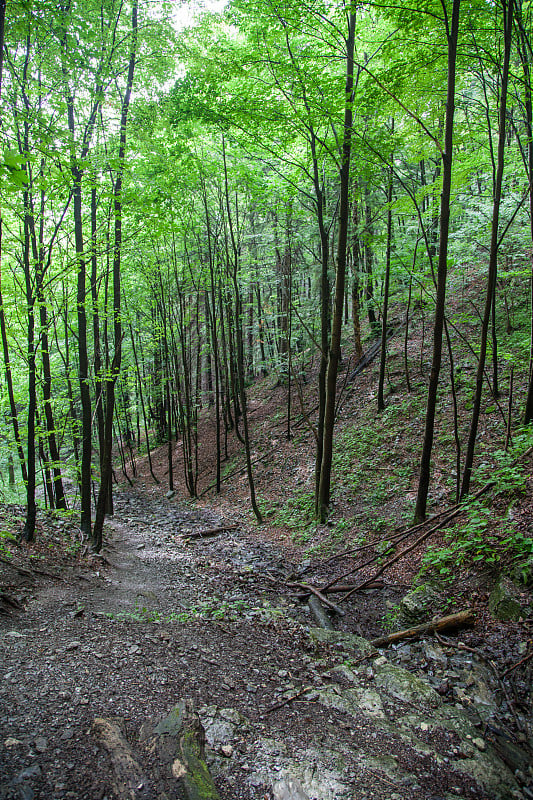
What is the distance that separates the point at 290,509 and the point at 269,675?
6325mm

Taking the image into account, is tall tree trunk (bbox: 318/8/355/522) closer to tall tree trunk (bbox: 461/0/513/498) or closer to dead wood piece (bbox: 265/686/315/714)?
tall tree trunk (bbox: 461/0/513/498)

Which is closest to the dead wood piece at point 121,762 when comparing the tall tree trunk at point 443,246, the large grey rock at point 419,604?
the large grey rock at point 419,604

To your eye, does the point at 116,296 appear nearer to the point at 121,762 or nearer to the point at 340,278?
the point at 340,278

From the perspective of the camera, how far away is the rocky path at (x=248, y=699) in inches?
104

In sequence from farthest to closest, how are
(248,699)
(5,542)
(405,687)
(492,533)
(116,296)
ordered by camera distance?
(116,296)
(5,542)
(492,533)
(405,687)
(248,699)

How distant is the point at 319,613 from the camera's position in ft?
18.3

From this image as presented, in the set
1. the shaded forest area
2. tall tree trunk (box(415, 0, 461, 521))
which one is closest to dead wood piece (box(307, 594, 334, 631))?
the shaded forest area

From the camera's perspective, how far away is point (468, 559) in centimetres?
508

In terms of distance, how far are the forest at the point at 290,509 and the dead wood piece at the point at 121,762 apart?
2 centimetres

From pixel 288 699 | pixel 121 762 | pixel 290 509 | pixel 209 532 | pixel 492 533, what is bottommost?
pixel 209 532

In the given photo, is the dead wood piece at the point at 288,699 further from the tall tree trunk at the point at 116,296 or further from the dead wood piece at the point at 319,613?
the tall tree trunk at the point at 116,296

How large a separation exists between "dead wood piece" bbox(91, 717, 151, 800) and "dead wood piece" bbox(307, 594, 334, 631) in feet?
9.96

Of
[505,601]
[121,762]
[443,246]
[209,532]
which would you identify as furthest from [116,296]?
[505,601]

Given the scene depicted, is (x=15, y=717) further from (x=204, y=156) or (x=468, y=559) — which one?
(x=204, y=156)
